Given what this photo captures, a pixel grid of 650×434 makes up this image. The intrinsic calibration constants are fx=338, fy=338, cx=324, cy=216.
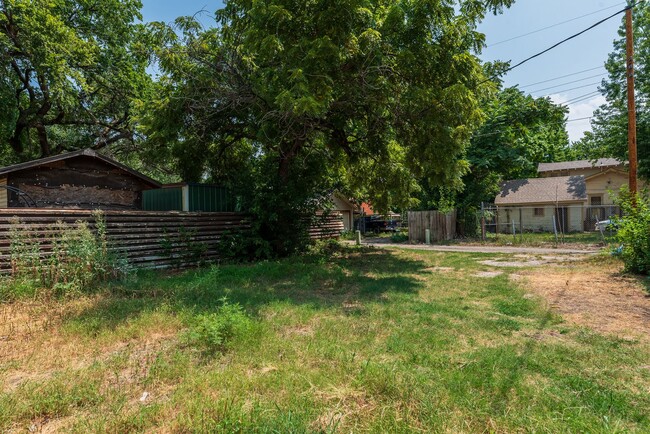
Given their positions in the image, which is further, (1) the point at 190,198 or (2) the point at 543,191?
(2) the point at 543,191

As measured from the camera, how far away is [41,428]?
88.0 inches

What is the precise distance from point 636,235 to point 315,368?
856 cm

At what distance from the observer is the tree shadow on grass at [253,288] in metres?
4.77

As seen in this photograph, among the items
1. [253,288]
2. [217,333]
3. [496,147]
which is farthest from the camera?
[496,147]

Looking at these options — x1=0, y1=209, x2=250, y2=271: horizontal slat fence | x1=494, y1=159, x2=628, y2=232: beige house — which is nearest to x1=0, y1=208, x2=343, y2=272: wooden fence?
x1=0, y1=209, x2=250, y2=271: horizontal slat fence

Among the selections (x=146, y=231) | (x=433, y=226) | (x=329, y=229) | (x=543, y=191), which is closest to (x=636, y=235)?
(x=329, y=229)

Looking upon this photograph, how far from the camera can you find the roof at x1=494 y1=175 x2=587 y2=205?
22.0m

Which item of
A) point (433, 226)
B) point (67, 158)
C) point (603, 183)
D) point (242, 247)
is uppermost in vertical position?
point (603, 183)

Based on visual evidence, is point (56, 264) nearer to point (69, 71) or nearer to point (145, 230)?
point (145, 230)

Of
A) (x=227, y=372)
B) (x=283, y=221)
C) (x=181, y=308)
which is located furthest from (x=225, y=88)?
(x=227, y=372)

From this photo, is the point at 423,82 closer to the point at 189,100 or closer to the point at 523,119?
the point at 189,100

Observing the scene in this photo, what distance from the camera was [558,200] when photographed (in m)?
21.8

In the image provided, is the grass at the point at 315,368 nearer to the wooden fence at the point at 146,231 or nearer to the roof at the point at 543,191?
the wooden fence at the point at 146,231

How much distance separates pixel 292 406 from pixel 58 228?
6715 millimetres
